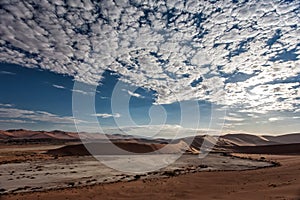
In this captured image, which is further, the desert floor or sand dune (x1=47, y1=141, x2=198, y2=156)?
sand dune (x1=47, y1=141, x2=198, y2=156)

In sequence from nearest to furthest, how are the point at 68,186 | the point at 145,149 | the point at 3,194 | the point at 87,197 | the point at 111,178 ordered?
the point at 87,197 < the point at 3,194 < the point at 68,186 < the point at 111,178 < the point at 145,149

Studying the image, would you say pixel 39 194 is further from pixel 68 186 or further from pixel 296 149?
pixel 296 149

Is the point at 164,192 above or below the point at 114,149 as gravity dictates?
below

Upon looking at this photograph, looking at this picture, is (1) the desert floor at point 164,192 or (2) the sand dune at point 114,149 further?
(2) the sand dune at point 114,149

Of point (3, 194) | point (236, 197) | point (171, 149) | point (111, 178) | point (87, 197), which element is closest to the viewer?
point (236, 197)

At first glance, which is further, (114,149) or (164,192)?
(114,149)

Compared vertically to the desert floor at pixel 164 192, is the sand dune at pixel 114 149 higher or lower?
higher

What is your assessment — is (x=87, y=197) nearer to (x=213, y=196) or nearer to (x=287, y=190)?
(x=213, y=196)

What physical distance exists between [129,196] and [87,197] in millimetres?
1926

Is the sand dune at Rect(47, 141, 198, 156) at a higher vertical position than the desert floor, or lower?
higher

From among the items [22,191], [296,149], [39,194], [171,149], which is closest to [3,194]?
[22,191]

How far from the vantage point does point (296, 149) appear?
179 ft

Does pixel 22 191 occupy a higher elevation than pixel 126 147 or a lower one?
lower

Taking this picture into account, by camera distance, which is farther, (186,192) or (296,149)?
(296,149)
